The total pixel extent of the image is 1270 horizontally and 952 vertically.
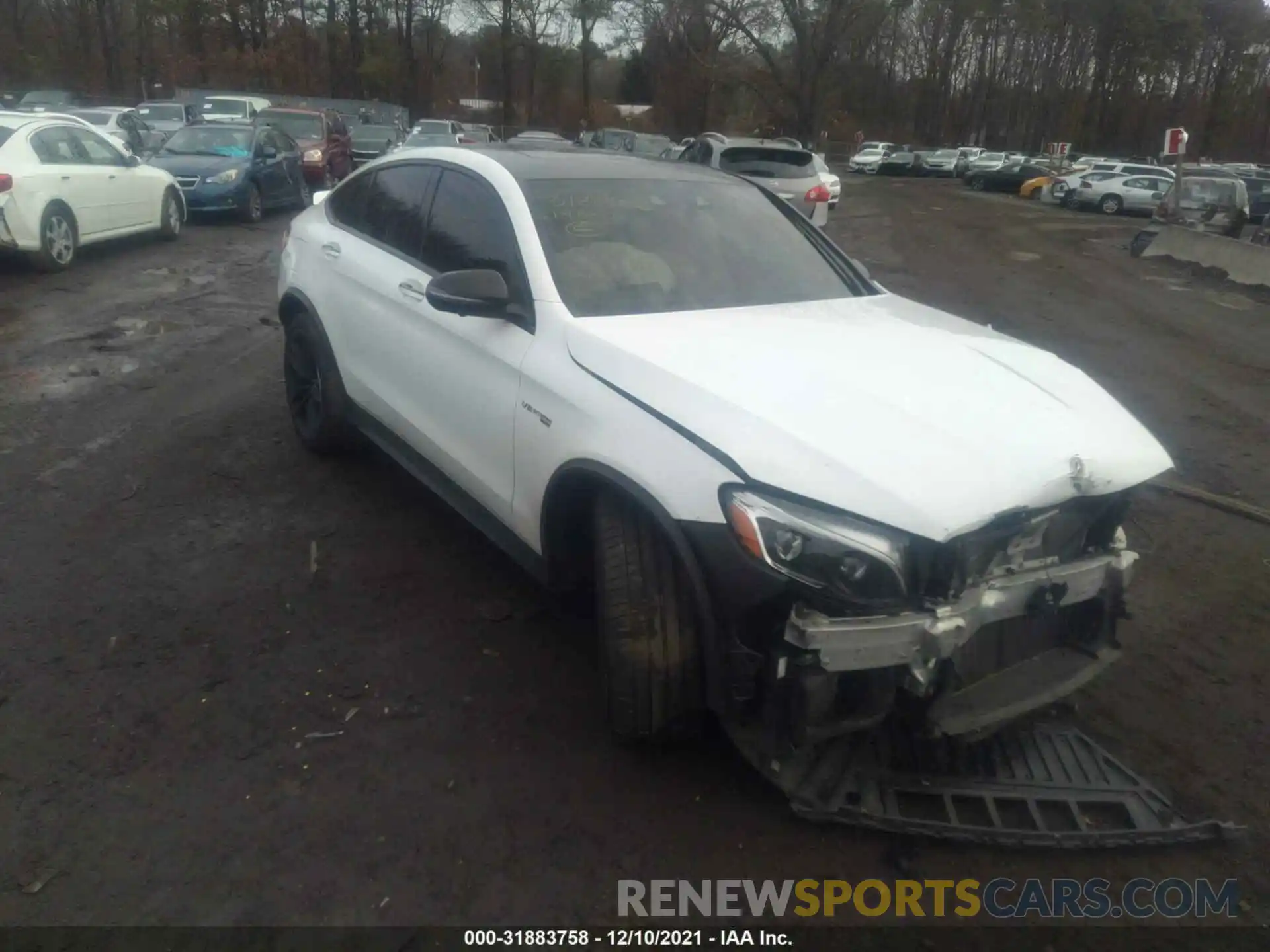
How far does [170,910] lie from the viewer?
8.38 ft

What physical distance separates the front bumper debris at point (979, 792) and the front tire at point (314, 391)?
312 cm

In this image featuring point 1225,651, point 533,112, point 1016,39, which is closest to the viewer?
point 1225,651

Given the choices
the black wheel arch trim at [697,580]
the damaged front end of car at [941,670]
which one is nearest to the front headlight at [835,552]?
the damaged front end of car at [941,670]

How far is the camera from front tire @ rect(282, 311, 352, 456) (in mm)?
5125

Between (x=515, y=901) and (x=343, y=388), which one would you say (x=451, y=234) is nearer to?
(x=343, y=388)

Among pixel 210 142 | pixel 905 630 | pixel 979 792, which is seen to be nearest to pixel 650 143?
pixel 210 142

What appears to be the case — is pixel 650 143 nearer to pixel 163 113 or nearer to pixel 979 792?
pixel 163 113

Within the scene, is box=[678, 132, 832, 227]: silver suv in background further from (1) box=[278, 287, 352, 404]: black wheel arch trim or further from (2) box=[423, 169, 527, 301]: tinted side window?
(2) box=[423, 169, 527, 301]: tinted side window

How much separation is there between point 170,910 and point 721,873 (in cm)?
143

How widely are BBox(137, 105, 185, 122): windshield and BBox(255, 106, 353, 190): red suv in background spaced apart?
15.4 feet

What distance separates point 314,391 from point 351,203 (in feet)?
3.39

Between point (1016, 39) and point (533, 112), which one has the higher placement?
point (1016, 39)

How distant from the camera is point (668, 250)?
4.06 metres

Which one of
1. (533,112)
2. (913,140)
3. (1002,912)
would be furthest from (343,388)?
(913,140)
